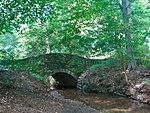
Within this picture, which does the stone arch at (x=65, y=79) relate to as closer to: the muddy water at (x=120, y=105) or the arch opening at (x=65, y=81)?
the arch opening at (x=65, y=81)

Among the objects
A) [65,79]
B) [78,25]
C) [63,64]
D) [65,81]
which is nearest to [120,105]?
[78,25]

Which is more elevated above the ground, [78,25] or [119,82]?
[78,25]

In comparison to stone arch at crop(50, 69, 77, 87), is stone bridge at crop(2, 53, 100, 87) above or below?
above

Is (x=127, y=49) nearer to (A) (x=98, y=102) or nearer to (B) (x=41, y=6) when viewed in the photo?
(A) (x=98, y=102)

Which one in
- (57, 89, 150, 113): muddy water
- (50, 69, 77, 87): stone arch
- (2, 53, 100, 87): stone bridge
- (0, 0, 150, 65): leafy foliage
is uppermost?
(0, 0, 150, 65): leafy foliage

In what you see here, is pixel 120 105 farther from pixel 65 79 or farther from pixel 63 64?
pixel 65 79

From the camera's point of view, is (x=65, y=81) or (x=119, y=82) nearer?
(x=119, y=82)

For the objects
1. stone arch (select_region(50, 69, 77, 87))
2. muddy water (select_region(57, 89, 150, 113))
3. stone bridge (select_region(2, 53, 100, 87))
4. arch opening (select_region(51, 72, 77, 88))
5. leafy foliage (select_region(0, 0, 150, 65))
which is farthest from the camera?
arch opening (select_region(51, 72, 77, 88))

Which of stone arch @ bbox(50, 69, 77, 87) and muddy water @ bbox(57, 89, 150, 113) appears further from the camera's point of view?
stone arch @ bbox(50, 69, 77, 87)

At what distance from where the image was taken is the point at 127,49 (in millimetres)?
16375

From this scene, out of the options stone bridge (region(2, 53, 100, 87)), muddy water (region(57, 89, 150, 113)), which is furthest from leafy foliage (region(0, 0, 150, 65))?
muddy water (region(57, 89, 150, 113))

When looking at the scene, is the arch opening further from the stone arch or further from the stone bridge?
the stone bridge

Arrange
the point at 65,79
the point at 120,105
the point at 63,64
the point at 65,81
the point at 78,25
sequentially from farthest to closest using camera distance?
the point at 65,81, the point at 65,79, the point at 63,64, the point at 78,25, the point at 120,105

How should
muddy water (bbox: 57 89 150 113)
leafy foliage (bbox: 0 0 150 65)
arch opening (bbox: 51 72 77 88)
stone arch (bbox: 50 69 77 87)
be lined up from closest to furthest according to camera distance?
leafy foliage (bbox: 0 0 150 65) < muddy water (bbox: 57 89 150 113) < stone arch (bbox: 50 69 77 87) < arch opening (bbox: 51 72 77 88)
